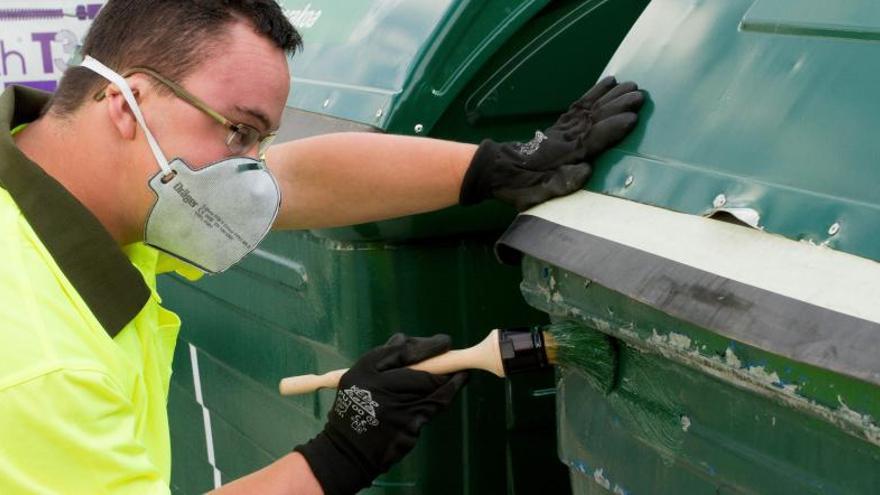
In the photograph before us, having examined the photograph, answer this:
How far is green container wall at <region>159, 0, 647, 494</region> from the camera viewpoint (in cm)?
247

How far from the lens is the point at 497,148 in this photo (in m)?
2.31

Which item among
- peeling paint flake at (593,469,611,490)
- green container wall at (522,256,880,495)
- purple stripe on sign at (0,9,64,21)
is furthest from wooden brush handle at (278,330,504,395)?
purple stripe on sign at (0,9,64,21)

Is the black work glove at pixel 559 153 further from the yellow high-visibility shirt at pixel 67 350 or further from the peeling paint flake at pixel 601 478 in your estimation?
the yellow high-visibility shirt at pixel 67 350

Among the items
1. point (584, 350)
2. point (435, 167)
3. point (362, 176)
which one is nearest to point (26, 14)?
point (362, 176)

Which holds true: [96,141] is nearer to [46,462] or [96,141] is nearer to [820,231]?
[46,462]

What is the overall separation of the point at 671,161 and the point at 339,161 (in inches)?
32.1

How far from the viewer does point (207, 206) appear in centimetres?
202

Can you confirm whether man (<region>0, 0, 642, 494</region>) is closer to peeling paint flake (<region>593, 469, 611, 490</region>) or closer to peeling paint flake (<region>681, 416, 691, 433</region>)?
peeling paint flake (<region>593, 469, 611, 490</region>)

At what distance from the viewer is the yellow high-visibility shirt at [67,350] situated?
157 centimetres

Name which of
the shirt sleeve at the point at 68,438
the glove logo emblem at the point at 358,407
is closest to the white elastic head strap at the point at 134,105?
the shirt sleeve at the point at 68,438

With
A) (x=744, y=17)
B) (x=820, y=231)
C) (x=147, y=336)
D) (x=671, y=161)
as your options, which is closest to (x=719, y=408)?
(x=820, y=231)

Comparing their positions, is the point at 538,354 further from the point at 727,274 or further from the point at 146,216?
the point at 146,216

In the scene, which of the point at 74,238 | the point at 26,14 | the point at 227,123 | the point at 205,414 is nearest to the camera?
the point at 74,238

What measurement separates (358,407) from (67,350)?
657 millimetres
